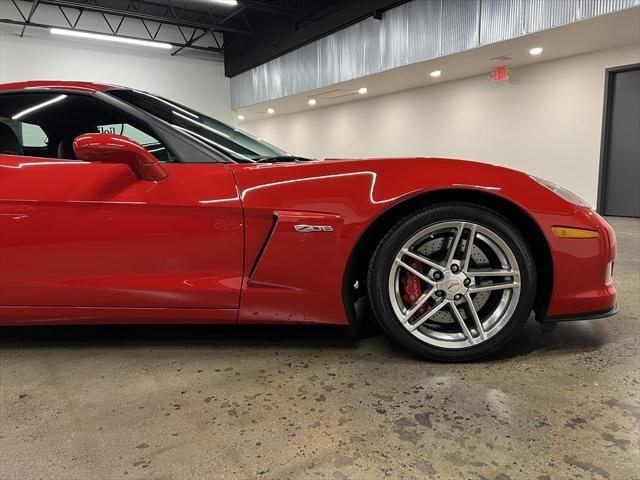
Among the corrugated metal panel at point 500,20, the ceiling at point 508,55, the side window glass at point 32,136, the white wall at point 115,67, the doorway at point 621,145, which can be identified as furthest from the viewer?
the white wall at point 115,67

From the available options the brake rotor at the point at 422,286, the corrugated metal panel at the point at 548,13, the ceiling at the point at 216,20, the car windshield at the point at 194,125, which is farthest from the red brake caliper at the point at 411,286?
the ceiling at the point at 216,20

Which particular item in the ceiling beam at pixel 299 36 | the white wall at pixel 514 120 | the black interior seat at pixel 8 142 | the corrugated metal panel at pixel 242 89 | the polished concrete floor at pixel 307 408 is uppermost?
the ceiling beam at pixel 299 36

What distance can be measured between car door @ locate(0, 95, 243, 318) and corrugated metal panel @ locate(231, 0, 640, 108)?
672cm

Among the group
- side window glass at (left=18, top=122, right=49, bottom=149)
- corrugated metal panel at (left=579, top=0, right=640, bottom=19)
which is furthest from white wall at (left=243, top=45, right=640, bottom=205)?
side window glass at (left=18, top=122, right=49, bottom=149)

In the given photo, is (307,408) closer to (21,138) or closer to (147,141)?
(147,141)

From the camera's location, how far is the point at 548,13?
6434mm

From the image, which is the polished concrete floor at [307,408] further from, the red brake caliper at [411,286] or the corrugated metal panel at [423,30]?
the corrugated metal panel at [423,30]

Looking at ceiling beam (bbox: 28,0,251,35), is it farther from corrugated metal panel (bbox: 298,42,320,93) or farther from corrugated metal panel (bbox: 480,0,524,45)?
corrugated metal panel (bbox: 480,0,524,45)

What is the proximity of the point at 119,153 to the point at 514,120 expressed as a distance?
9257 mm

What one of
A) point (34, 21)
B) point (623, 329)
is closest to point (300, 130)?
point (34, 21)

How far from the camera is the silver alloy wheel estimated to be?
62.8 inches

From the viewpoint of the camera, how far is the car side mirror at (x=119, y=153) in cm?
144

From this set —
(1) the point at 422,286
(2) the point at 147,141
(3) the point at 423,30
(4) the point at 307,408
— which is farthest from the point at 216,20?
(4) the point at 307,408

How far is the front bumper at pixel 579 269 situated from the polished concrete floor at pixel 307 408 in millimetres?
226
